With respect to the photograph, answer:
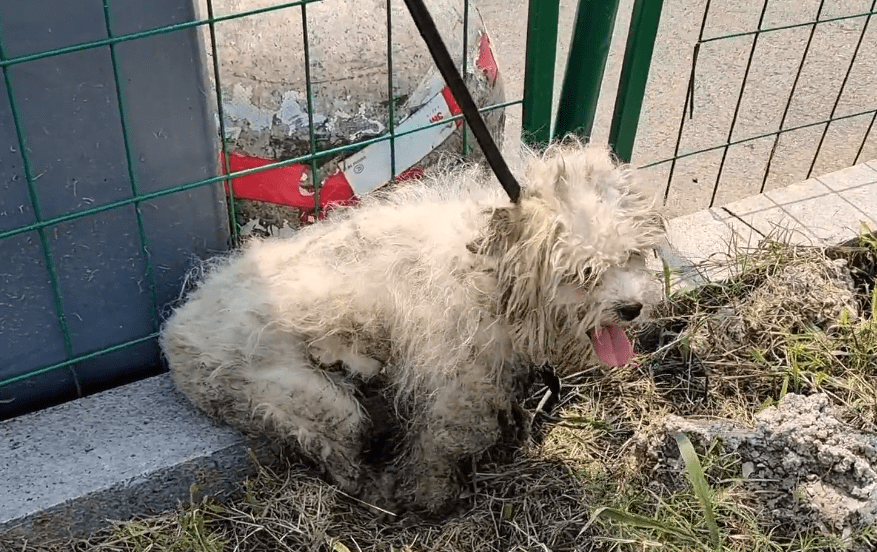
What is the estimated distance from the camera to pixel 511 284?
235 cm

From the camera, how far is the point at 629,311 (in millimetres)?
2285

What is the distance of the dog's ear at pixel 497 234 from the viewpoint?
227cm

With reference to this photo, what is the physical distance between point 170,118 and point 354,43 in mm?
670

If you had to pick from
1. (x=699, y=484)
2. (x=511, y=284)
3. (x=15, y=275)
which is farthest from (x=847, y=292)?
(x=15, y=275)

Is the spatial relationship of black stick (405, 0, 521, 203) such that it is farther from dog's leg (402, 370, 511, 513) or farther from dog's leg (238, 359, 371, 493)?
dog's leg (238, 359, 371, 493)

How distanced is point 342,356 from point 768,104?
148 inches

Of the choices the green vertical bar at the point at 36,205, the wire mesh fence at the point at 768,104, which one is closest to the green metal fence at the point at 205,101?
the green vertical bar at the point at 36,205

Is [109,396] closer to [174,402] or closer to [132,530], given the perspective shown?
[174,402]

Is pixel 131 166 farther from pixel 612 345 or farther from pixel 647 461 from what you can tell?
pixel 647 461

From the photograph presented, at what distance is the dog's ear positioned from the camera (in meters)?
2.27

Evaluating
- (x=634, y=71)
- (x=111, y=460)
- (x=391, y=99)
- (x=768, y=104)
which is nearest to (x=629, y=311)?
(x=391, y=99)

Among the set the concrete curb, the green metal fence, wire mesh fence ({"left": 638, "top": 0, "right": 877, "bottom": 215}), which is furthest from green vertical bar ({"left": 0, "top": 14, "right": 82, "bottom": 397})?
wire mesh fence ({"left": 638, "top": 0, "right": 877, "bottom": 215})

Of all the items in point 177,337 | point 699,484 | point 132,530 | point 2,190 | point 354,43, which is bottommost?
point 132,530

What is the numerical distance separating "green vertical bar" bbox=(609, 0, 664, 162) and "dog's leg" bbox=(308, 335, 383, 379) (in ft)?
4.15
